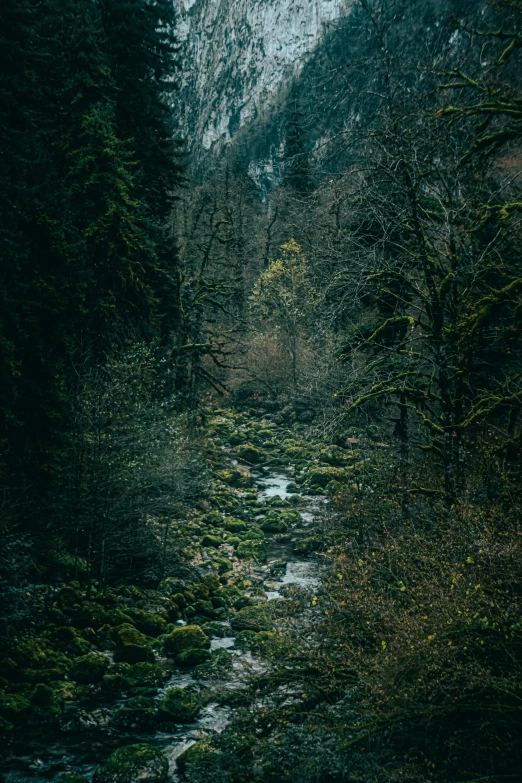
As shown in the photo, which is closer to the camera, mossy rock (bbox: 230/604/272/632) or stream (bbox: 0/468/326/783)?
stream (bbox: 0/468/326/783)

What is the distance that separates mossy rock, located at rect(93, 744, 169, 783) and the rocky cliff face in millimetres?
106854

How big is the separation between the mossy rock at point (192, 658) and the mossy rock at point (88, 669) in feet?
5.79

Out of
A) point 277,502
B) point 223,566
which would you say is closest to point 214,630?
point 223,566

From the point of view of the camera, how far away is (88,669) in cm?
1195

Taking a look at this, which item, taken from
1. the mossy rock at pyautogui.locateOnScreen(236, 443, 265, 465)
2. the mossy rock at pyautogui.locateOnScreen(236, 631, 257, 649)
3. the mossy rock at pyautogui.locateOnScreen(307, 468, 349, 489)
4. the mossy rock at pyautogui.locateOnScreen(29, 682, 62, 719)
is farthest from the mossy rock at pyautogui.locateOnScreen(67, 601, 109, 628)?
the mossy rock at pyautogui.locateOnScreen(236, 443, 265, 465)

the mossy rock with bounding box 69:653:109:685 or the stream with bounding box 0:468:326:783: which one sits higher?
the mossy rock with bounding box 69:653:109:685

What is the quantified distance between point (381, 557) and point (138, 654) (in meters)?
6.31

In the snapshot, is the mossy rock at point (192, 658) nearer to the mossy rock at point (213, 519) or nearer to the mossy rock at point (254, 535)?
the mossy rock at point (254, 535)

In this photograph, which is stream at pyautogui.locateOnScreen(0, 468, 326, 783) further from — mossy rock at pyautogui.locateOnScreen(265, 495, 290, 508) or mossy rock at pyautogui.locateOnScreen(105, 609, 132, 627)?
mossy rock at pyautogui.locateOnScreen(265, 495, 290, 508)

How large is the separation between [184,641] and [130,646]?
1.49 m

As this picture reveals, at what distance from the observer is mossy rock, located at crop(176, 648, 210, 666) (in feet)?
43.3

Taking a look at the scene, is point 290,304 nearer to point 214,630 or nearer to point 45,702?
point 214,630

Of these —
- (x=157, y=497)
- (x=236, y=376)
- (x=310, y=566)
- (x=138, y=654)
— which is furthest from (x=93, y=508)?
(x=236, y=376)

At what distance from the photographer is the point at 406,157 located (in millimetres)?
10461
